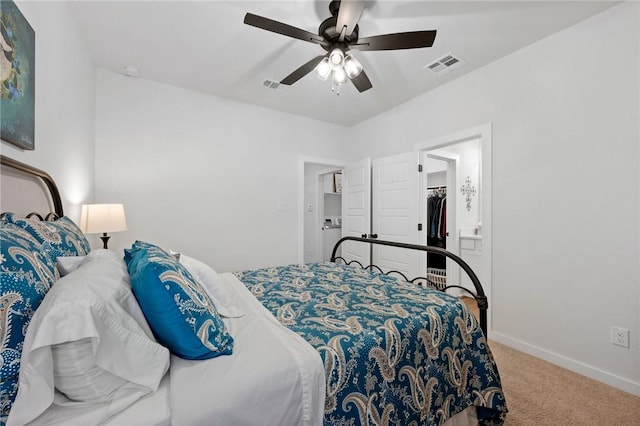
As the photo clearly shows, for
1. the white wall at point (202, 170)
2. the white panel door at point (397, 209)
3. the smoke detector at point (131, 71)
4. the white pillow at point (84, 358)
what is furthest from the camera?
the white panel door at point (397, 209)

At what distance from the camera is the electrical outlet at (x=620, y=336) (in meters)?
1.94

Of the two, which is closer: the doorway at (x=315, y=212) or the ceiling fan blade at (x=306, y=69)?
the ceiling fan blade at (x=306, y=69)

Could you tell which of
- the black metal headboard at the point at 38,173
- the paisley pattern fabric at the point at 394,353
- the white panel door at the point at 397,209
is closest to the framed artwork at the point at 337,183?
the white panel door at the point at 397,209

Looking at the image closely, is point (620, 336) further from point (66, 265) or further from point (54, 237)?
point (54, 237)

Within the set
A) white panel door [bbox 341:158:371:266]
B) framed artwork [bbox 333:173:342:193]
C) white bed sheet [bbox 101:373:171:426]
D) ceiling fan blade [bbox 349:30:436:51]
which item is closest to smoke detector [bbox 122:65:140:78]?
ceiling fan blade [bbox 349:30:436:51]

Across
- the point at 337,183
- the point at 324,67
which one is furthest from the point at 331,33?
the point at 337,183

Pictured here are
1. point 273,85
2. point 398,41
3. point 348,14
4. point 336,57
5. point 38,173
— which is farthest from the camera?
point 273,85

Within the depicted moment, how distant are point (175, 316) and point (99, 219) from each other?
1896 mm

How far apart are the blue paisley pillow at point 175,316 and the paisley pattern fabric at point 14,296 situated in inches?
9.9


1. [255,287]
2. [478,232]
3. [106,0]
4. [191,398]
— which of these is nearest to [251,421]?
[191,398]

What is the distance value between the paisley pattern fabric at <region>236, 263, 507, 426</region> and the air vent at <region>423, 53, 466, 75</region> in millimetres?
2242

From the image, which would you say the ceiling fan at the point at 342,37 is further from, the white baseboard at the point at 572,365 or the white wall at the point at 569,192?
the white baseboard at the point at 572,365

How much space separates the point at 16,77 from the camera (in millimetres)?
1239

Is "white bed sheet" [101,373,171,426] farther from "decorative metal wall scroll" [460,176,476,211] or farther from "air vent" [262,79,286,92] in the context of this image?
"decorative metal wall scroll" [460,176,476,211]
